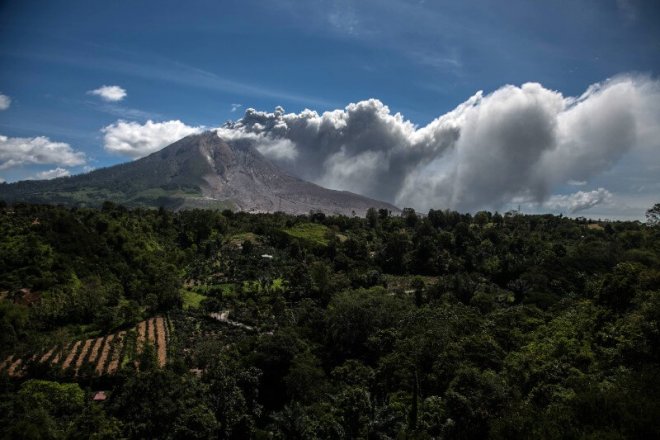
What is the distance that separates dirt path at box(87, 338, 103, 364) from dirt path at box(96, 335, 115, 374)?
0.54m

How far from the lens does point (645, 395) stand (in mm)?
17078

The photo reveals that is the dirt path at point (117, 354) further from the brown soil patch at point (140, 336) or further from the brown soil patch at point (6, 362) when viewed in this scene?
the brown soil patch at point (6, 362)

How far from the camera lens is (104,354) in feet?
147

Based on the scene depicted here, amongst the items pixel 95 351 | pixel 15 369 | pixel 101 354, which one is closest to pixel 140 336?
pixel 95 351

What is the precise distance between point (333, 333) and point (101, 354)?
82.0 ft

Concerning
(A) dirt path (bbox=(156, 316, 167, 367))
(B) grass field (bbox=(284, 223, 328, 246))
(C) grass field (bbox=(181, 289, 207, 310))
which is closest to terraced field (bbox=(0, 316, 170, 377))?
(A) dirt path (bbox=(156, 316, 167, 367))

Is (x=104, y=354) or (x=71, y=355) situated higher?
(x=104, y=354)

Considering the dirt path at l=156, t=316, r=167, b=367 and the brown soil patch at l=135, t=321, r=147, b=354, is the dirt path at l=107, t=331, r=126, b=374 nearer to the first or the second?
the brown soil patch at l=135, t=321, r=147, b=354

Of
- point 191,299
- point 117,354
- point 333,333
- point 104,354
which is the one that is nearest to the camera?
point 333,333

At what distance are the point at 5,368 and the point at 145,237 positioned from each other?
45.5 m

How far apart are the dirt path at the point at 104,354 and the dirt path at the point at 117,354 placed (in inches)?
26.7

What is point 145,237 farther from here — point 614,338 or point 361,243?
point 614,338

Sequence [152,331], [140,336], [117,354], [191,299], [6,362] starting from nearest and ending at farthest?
[6,362]
[117,354]
[140,336]
[152,331]
[191,299]

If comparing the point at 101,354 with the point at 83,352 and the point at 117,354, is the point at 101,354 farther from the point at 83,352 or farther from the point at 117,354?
the point at 83,352
